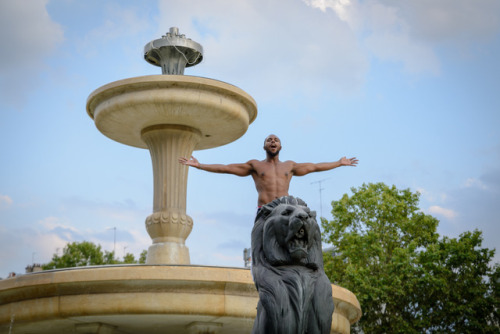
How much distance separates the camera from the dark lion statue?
4.96m

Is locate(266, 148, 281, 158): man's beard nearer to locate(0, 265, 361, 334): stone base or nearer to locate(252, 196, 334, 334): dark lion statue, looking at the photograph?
locate(0, 265, 361, 334): stone base

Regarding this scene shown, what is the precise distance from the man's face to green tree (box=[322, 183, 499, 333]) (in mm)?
17181

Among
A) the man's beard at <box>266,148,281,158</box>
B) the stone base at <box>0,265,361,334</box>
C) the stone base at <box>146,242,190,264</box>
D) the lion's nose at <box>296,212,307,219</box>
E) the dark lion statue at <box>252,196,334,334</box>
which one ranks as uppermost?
the man's beard at <box>266,148,281,158</box>

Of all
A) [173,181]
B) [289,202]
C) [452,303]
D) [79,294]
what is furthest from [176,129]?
[452,303]

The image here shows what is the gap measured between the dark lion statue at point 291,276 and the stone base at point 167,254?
33.3 feet

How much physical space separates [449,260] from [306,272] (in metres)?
22.7

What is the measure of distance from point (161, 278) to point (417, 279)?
1758 cm

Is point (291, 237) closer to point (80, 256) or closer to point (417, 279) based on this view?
point (417, 279)

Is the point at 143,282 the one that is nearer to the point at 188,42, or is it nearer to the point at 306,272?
the point at 306,272

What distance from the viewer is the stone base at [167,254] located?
15203 millimetres

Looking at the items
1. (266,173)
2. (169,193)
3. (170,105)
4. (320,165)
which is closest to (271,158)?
(266,173)

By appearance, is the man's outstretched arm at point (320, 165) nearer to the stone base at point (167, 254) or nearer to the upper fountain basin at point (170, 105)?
the upper fountain basin at point (170, 105)

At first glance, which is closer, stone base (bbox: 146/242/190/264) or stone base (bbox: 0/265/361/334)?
stone base (bbox: 0/265/361/334)

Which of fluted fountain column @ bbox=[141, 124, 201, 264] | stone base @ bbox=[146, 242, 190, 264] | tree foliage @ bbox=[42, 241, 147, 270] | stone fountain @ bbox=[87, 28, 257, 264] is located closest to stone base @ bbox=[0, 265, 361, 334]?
stone base @ bbox=[146, 242, 190, 264]
